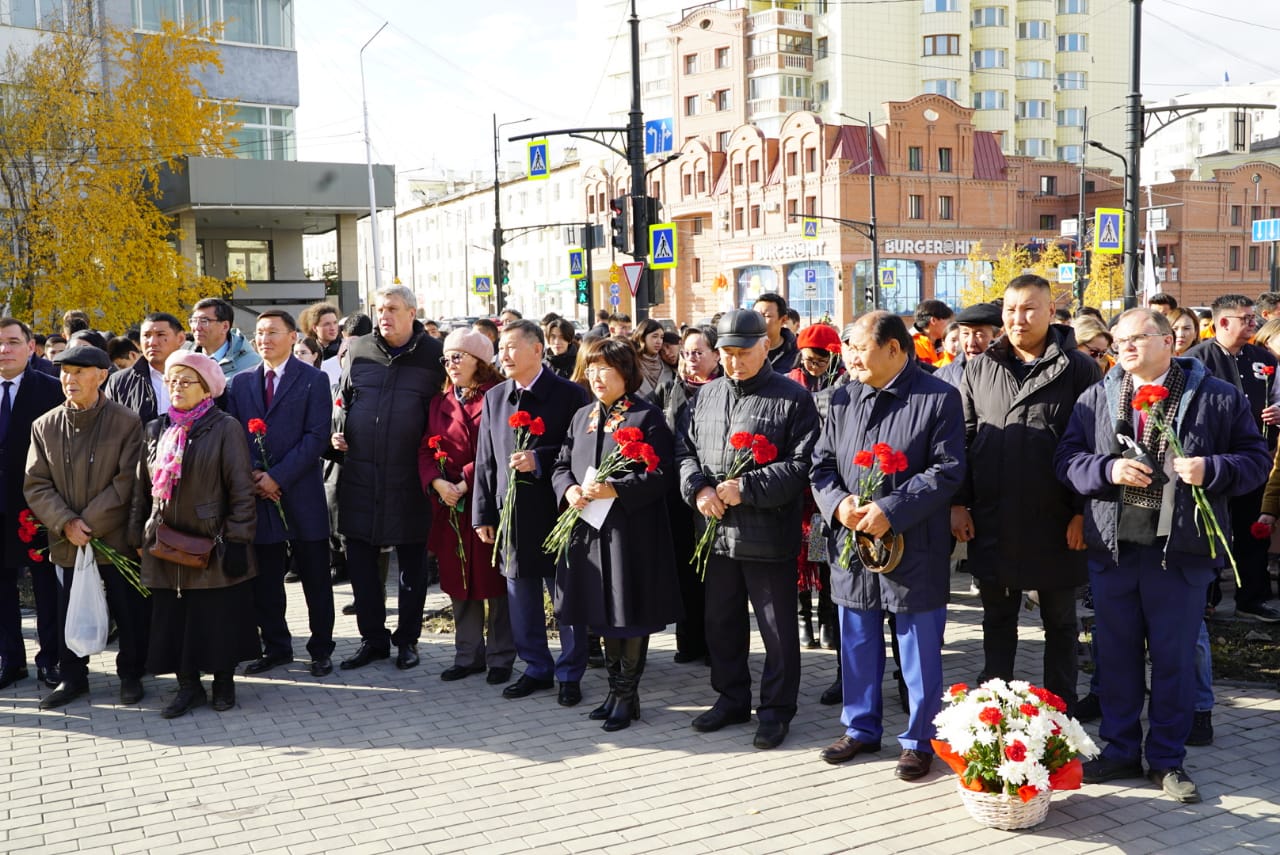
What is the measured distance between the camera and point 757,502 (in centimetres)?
555

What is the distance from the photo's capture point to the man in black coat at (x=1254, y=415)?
25.6 ft

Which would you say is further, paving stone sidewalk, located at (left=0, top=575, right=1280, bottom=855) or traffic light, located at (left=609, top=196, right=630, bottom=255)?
traffic light, located at (left=609, top=196, right=630, bottom=255)

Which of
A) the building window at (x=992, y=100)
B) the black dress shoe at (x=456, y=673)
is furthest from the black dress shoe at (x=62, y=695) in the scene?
the building window at (x=992, y=100)

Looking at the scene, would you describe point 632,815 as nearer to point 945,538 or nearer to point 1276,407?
point 945,538

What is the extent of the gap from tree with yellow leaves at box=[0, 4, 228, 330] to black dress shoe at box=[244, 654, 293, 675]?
17054mm

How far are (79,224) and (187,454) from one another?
18.1m

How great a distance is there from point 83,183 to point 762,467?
20.7 m

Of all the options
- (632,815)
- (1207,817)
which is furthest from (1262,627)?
(632,815)

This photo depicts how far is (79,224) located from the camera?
21.8 m

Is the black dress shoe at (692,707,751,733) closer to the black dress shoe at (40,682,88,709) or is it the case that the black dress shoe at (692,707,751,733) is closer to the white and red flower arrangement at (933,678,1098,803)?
the white and red flower arrangement at (933,678,1098,803)

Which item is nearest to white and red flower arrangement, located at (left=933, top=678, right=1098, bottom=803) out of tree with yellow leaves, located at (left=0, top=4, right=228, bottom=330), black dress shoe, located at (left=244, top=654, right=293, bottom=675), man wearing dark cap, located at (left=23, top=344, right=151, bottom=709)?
black dress shoe, located at (left=244, top=654, right=293, bottom=675)

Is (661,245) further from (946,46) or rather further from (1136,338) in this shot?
(946,46)

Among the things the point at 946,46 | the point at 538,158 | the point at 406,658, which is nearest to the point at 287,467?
the point at 406,658

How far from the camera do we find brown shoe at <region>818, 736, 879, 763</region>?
5.44m
